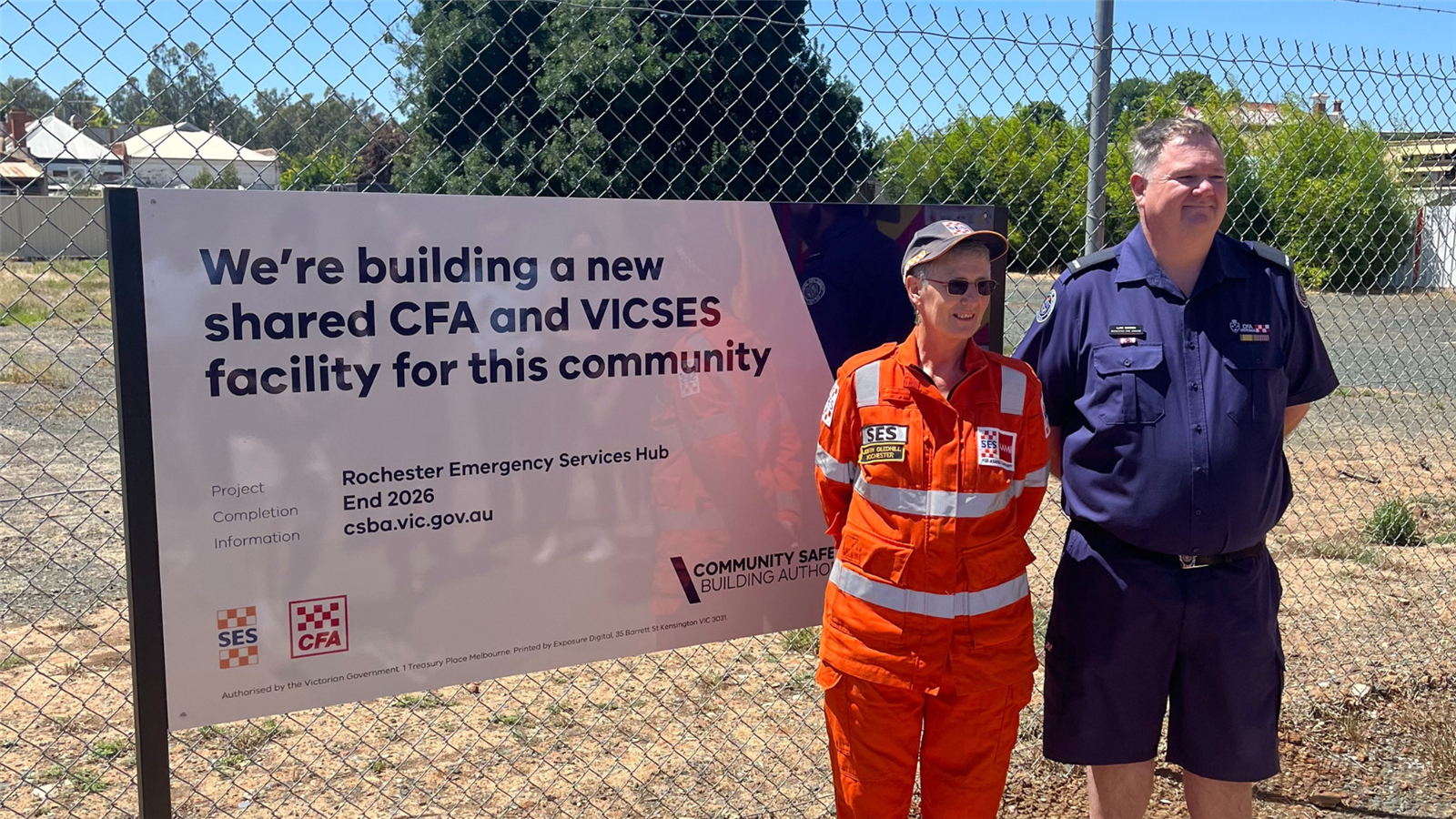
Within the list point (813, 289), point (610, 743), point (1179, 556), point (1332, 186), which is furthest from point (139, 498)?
point (1332, 186)

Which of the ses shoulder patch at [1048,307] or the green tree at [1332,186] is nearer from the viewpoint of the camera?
the ses shoulder patch at [1048,307]

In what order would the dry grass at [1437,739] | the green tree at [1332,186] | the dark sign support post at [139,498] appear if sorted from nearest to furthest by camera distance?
1. the dark sign support post at [139,498]
2. the dry grass at [1437,739]
3. the green tree at [1332,186]

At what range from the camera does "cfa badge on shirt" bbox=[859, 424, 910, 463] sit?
246cm

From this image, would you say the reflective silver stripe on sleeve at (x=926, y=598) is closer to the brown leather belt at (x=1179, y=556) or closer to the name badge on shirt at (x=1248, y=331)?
the brown leather belt at (x=1179, y=556)

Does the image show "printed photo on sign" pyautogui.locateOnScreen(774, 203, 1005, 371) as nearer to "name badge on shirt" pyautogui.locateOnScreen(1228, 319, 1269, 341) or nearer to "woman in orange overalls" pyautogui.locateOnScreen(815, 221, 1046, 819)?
"woman in orange overalls" pyautogui.locateOnScreen(815, 221, 1046, 819)

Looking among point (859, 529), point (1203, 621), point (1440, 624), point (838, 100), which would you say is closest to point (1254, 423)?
point (1203, 621)

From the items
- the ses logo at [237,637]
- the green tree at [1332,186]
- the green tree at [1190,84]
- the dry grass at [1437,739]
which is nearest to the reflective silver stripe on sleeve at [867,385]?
the ses logo at [237,637]

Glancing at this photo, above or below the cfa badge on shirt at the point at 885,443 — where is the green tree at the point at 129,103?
above

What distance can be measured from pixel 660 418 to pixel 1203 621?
1.40 m

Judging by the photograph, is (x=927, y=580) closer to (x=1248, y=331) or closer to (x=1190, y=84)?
(x=1248, y=331)

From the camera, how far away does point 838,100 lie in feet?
20.0

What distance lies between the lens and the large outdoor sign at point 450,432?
7.34 feet

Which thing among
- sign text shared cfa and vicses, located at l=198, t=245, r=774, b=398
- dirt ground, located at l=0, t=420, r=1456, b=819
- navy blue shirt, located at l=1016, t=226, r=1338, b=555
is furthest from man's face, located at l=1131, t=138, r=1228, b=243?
dirt ground, located at l=0, t=420, r=1456, b=819

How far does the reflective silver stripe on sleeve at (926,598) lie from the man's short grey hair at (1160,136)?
43.0 inches
